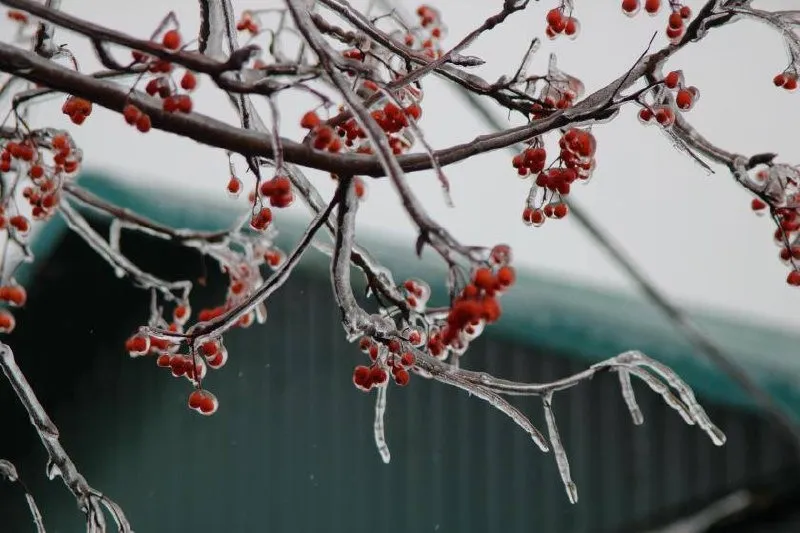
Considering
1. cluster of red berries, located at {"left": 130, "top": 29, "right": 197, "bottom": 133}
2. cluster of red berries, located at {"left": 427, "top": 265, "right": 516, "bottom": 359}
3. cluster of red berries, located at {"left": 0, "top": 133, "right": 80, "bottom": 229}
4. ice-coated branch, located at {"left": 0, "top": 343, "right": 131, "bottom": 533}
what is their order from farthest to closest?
cluster of red berries, located at {"left": 0, "top": 133, "right": 80, "bottom": 229} → ice-coated branch, located at {"left": 0, "top": 343, "right": 131, "bottom": 533} → cluster of red berries, located at {"left": 130, "top": 29, "right": 197, "bottom": 133} → cluster of red berries, located at {"left": 427, "top": 265, "right": 516, "bottom": 359}

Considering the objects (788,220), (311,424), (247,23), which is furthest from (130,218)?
(311,424)

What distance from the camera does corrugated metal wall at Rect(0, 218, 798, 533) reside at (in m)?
4.22

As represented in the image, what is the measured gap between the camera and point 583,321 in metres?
3.86

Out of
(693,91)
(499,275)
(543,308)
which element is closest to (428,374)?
(499,275)

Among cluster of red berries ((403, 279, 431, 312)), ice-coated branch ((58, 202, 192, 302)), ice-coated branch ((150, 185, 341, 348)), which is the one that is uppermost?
ice-coated branch ((58, 202, 192, 302))

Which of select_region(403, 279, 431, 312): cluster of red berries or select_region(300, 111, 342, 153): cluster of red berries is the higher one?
select_region(300, 111, 342, 153): cluster of red berries

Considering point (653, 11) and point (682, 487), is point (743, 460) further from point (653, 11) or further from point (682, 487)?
point (653, 11)

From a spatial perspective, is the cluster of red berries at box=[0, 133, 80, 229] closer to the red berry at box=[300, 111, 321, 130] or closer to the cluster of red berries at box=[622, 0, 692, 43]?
the red berry at box=[300, 111, 321, 130]

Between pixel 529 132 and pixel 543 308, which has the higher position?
pixel 543 308

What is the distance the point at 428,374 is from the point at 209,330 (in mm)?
350

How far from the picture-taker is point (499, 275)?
89cm

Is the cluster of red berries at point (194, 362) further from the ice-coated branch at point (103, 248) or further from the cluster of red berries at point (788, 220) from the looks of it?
the cluster of red berries at point (788, 220)

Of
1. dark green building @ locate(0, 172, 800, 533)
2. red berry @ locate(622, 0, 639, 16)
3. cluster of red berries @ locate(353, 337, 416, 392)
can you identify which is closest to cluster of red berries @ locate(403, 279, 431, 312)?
cluster of red berries @ locate(353, 337, 416, 392)

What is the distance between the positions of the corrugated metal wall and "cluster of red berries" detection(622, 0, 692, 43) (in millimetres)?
2806
